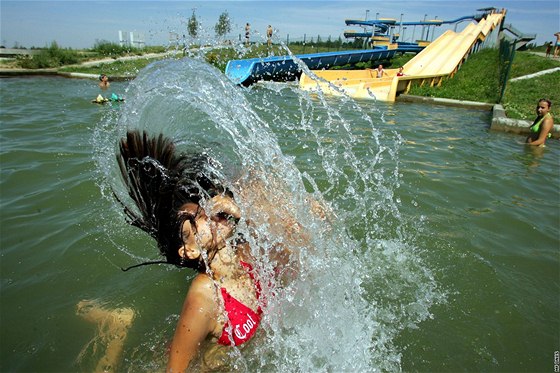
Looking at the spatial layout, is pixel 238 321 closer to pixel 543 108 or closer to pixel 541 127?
pixel 541 127

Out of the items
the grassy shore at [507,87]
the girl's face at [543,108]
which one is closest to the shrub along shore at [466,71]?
the grassy shore at [507,87]

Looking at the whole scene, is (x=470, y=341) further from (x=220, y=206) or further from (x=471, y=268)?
(x=220, y=206)

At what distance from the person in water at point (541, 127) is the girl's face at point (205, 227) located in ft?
30.1

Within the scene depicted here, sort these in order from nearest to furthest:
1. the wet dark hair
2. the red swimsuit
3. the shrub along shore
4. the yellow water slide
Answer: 1. the wet dark hair
2. the red swimsuit
3. the shrub along shore
4. the yellow water slide

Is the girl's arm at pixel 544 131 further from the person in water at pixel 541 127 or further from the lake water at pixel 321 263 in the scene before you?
the lake water at pixel 321 263

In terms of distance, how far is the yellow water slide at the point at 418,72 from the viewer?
15.8 metres

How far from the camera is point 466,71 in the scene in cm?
2173

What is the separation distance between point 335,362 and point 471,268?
2116 millimetres

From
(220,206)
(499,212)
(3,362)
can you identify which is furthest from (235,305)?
(499,212)

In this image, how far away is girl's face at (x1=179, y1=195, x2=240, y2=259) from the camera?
6.76 feet

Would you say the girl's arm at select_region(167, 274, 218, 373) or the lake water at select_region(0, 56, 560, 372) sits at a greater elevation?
the girl's arm at select_region(167, 274, 218, 373)

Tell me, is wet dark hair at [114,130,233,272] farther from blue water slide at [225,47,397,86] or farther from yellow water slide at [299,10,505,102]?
blue water slide at [225,47,397,86]

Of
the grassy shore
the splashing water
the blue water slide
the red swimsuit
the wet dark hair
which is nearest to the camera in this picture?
the wet dark hair

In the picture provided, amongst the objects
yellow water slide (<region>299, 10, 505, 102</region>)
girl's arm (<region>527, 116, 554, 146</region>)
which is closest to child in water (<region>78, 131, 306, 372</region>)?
yellow water slide (<region>299, 10, 505, 102</region>)
